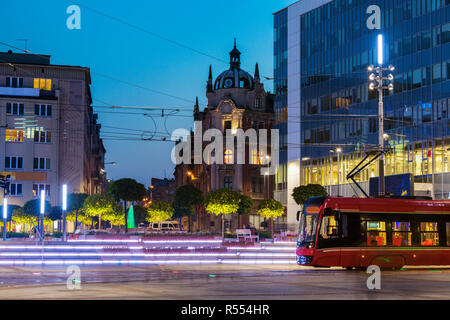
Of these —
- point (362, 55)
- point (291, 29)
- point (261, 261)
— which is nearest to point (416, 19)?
point (362, 55)

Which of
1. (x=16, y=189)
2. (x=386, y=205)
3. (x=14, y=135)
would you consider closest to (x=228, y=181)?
(x=16, y=189)

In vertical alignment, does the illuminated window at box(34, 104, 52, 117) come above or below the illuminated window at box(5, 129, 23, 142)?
above

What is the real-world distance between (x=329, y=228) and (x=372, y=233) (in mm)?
1796

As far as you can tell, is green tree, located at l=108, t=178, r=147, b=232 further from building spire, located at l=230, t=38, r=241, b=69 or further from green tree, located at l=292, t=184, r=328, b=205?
building spire, located at l=230, t=38, r=241, b=69

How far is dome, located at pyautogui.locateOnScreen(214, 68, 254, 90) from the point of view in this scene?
334 feet

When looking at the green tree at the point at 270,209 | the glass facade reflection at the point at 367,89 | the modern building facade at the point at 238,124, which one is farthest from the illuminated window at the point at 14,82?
the green tree at the point at 270,209

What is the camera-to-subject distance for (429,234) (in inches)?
1070

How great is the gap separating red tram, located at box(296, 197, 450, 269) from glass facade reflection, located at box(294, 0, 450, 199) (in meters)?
22.3

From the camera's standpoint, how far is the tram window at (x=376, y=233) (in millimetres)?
26062

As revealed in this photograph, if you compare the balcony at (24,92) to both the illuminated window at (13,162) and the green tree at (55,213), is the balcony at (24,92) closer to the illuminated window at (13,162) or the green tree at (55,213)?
the illuminated window at (13,162)

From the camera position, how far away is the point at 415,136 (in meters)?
58.6

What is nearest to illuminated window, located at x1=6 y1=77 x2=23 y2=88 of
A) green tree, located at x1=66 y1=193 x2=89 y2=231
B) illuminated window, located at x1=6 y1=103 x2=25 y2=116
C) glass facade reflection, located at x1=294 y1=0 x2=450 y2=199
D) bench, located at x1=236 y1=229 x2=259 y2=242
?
illuminated window, located at x1=6 y1=103 x2=25 y2=116

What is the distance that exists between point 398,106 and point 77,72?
144 feet
